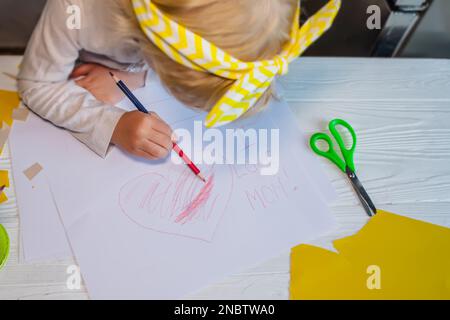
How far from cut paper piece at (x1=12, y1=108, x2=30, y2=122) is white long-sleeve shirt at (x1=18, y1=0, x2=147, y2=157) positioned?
0.01 meters

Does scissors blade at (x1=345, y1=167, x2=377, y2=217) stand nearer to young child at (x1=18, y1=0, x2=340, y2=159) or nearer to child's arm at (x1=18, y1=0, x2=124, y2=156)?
young child at (x1=18, y1=0, x2=340, y2=159)

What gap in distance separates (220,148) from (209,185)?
61 millimetres

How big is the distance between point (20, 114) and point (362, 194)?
0.49m

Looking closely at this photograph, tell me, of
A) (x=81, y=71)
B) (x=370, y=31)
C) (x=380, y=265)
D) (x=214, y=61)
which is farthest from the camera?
(x=370, y=31)

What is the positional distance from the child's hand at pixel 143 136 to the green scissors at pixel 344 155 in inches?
8.2

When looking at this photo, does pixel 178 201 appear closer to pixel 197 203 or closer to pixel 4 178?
pixel 197 203

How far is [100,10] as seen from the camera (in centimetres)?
50

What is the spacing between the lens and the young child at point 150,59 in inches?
15.7

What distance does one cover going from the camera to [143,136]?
0.54m

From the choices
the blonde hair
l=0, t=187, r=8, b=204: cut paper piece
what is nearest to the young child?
the blonde hair

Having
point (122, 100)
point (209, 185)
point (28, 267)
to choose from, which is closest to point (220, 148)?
point (209, 185)

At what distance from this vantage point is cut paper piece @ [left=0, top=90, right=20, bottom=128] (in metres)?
0.57

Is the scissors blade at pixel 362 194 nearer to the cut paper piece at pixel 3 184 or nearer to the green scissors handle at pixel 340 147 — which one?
the green scissors handle at pixel 340 147

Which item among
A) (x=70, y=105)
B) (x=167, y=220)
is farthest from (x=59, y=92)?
(x=167, y=220)
